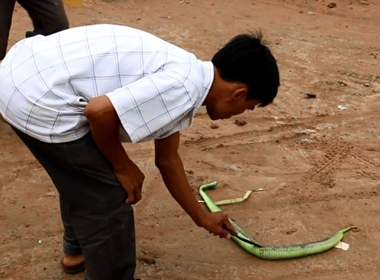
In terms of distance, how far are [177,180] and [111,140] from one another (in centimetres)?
42

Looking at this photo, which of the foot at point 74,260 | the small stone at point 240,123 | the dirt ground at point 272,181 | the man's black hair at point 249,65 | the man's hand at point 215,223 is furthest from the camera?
the small stone at point 240,123

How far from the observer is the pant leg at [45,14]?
4.01 meters

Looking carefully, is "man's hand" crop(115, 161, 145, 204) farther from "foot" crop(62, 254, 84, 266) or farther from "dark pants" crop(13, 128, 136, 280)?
"foot" crop(62, 254, 84, 266)

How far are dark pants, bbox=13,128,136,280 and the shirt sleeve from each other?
0.26 m

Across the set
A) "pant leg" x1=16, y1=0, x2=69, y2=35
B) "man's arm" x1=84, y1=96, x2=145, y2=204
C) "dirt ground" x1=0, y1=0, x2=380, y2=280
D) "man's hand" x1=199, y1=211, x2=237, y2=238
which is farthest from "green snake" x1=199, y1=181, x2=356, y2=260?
"pant leg" x1=16, y1=0, x2=69, y2=35

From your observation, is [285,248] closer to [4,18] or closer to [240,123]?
[240,123]

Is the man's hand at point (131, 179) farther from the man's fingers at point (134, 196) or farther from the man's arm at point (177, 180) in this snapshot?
the man's arm at point (177, 180)

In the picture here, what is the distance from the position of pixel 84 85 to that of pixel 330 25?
4682 millimetres

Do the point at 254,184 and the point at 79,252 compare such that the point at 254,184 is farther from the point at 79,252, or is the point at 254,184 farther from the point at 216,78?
the point at 216,78

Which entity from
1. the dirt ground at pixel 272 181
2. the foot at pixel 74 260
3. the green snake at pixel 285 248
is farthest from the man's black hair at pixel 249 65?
the foot at pixel 74 260

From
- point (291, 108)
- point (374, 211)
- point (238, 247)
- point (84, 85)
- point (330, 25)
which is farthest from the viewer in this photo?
point (330, 25)

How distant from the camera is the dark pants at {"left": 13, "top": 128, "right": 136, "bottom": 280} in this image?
7.46 feet

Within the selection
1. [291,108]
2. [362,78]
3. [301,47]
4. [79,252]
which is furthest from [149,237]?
[301,47]

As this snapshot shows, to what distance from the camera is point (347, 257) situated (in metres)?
3.12
